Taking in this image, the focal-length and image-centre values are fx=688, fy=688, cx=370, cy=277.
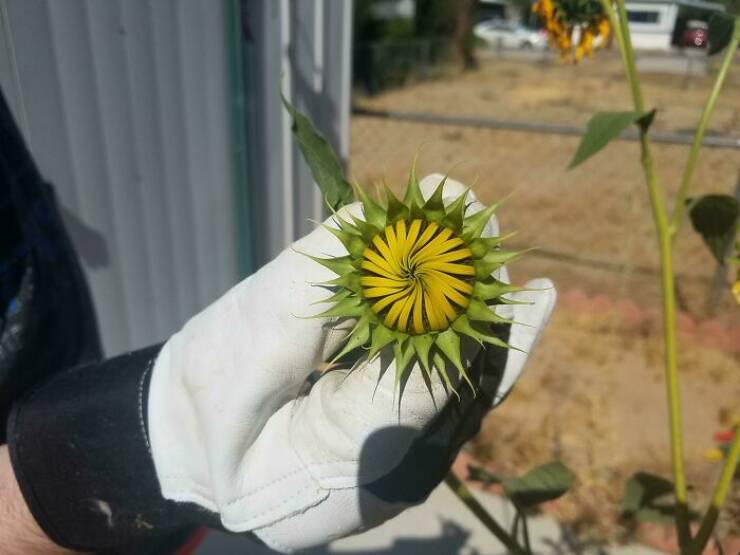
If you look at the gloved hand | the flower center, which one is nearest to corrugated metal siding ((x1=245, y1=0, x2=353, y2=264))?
the gloved hand

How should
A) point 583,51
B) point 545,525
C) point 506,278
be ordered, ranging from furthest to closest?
1. point 545,525
2. point 583,51
3. point 506,278

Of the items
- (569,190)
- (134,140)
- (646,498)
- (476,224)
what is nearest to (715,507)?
(646,498)

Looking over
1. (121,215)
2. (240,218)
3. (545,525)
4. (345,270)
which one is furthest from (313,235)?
(545,525)

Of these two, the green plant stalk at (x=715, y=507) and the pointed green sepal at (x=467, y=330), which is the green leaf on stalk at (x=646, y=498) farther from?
the pointed green sepal at (x=467, y=330)

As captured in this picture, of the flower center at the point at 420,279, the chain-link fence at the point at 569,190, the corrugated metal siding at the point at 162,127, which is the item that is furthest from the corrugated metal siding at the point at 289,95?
the flower center at the point at 420,279

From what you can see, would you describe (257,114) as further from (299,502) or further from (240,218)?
(299,502)

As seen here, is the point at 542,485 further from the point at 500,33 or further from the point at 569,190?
the point at 500,33

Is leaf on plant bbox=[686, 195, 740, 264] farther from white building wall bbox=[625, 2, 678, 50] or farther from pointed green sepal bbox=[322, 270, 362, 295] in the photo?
white building wall bbox=[625, 2, 678, 50]
